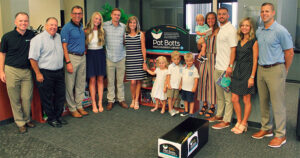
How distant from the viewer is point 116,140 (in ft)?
12.6

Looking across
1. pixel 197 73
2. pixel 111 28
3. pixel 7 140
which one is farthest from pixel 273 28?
pixel 7 140

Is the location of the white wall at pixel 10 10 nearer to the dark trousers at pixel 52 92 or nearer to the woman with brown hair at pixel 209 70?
the dark trousers at pixel 52 92

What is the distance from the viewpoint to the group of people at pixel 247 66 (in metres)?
3.41

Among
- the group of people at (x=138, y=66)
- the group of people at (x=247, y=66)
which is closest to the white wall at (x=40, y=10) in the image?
the group of people at (x=138, y=66)

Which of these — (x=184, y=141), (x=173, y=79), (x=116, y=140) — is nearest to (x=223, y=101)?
(x=173, y=79)

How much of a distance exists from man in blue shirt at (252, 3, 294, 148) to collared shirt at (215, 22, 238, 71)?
1.10 feet

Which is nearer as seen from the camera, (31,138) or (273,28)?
(273,28)

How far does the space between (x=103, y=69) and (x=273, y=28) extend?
263 cm

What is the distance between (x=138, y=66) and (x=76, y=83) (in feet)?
3.42

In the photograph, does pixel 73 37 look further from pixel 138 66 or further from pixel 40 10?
pixel 40 10

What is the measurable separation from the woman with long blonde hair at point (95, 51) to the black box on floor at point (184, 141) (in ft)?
6.17

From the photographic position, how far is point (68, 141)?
3789mm

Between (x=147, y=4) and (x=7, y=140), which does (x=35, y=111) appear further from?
(x=147, y=4)

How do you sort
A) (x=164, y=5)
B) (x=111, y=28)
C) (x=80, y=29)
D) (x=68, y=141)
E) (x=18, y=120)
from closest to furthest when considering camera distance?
1. (x=68, y=141)
2. (x=18, y=120)
3. (x=80, y=29)
4. (x=111, y=28)
5. (x=164, y=5)
